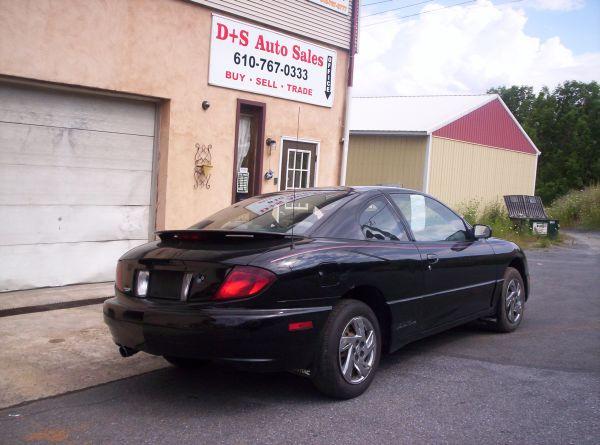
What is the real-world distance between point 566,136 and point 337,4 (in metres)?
46.6

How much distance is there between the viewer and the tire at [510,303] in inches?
262

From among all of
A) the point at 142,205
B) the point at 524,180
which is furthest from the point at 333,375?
the point at 524,180

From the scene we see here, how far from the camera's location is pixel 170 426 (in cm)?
406

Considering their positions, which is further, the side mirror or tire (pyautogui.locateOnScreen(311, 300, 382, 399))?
the side mirror

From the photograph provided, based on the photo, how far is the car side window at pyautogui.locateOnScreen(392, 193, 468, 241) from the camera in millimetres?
5664

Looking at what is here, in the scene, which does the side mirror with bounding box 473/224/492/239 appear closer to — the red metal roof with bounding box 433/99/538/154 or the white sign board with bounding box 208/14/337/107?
the white sign board with bounding box 208/14/337/107

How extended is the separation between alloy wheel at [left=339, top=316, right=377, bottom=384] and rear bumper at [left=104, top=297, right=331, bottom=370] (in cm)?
30

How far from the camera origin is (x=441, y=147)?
2059 cm

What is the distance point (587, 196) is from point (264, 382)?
24256 millimetres

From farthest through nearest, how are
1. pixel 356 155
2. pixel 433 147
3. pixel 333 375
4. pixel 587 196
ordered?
1. pixel 587 196
2. pixel 356 155
3. pixel 433 147
4. pixel 333 375

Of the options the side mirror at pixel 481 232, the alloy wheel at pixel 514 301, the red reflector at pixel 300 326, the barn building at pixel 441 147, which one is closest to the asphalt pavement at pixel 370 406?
the red reflector at pixel 300 326

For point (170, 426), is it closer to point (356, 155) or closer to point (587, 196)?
point (356, 155)

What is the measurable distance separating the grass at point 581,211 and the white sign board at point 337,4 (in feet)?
52.7

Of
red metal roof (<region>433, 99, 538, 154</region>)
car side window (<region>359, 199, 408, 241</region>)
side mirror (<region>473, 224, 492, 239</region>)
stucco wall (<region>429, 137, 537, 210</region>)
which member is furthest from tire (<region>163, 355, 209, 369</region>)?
red metal roof (<region>433, 99, 538, 154</region>)
